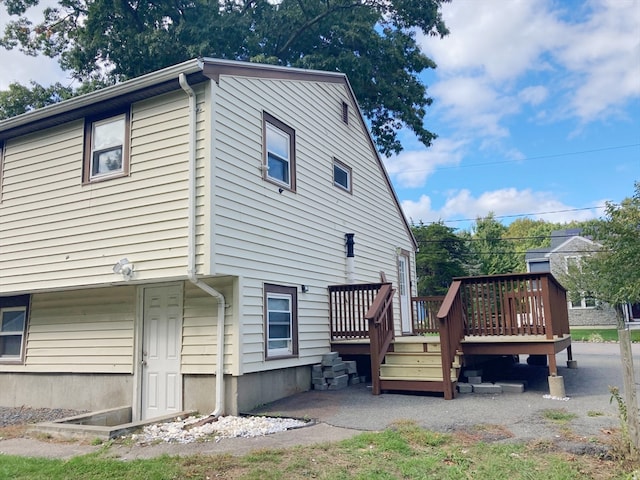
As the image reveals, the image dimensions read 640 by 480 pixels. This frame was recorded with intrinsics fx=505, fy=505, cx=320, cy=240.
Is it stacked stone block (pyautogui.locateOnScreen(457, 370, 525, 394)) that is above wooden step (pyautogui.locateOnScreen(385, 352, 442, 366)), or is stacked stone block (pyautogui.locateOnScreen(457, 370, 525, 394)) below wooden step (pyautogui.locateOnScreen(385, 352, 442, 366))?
below

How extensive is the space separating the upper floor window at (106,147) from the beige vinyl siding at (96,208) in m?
0.17

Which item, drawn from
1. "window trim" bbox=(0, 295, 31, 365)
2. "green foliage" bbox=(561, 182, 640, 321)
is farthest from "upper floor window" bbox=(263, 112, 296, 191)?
"green foliage" bbox=(561, 182, 640, 321)

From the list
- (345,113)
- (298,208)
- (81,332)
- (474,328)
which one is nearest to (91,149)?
(81,332)

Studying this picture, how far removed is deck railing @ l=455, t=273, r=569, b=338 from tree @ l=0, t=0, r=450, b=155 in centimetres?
1106

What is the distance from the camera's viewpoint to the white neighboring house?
30.0m

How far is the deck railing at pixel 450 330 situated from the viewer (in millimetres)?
7648

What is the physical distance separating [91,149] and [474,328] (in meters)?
7.03

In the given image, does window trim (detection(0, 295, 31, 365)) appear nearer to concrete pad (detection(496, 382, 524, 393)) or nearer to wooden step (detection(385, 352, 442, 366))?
wooden step (detection(385, 352, 442, 366))

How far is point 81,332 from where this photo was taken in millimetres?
8797

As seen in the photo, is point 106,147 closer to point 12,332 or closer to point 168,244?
point 168,244

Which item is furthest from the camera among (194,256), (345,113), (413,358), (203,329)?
(345,113)

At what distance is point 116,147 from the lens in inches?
320

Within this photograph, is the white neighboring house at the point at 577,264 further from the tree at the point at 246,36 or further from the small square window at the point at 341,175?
the small square window at the point at 341,175

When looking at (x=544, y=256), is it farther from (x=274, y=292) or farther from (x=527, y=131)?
(x=274, y=292)
